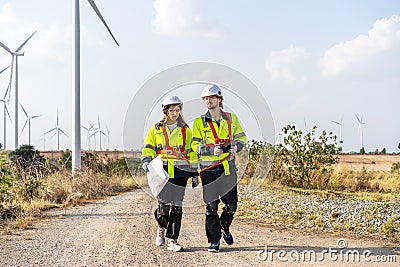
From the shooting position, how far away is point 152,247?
8.05 meters

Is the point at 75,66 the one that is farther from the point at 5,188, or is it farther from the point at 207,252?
the point at 207,252

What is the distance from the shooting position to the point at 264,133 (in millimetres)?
9273

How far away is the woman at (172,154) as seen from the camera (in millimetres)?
7773

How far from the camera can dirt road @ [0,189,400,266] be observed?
277 inches

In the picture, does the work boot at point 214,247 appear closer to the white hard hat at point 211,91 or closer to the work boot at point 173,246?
the work boot at point 173,246

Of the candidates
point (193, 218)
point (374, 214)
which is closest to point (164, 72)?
point (193, 218)

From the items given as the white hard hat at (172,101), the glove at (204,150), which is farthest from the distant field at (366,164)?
the glove at (204,150)

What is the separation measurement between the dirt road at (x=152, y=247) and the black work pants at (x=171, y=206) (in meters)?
0.36

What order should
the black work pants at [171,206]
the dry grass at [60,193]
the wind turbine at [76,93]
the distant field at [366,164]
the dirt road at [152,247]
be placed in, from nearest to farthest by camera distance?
1. the dirt road at [152,247]
2. the black work pants at [171,206]
3. the dry grass at [60,193]
4. the wind turbine at [76,93]
5. the distant field at [366,164]

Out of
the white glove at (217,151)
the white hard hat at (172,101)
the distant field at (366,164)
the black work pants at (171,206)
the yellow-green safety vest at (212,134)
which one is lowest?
the distant field at (366,164)

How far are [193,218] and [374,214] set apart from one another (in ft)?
12.6

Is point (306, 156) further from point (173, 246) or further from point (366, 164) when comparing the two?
point (366, 164)

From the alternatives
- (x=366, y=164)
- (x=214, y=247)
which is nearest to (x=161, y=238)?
(x=214, y=247)

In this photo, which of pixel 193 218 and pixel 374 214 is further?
pixel 193 218
